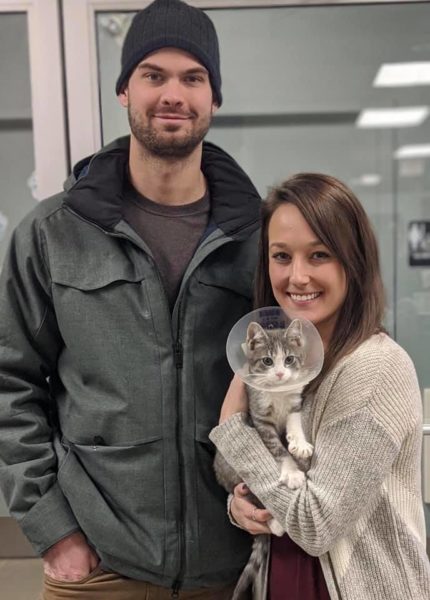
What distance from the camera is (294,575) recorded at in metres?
1.14

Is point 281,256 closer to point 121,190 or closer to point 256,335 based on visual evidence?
point 256,335

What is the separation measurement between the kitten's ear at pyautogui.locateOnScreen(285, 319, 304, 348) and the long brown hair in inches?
3.7

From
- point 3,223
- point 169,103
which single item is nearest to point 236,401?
point 169,103

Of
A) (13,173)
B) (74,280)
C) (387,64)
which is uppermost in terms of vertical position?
(387,64)

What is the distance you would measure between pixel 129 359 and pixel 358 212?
67 centimetres

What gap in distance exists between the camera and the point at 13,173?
2.15 meters

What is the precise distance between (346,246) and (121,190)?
0.67m

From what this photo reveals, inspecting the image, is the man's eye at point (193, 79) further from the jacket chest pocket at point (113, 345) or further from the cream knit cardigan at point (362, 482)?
the cream knit cardigan at point (362, 482)

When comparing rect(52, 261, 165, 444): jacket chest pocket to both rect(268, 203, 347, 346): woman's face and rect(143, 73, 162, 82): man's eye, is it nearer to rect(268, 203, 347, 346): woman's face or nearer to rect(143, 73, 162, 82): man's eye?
rect(268, 203, 347, 346): woman's face

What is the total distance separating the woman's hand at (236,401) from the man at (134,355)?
0.42 ft

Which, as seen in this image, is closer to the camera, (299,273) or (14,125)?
(299,273)

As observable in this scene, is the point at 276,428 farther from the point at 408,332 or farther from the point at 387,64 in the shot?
the point at 387,64

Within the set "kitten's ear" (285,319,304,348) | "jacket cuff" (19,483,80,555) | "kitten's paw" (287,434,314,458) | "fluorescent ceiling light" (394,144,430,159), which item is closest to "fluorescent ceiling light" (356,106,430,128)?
"fluorescent ceiling light" (394,144,430,159)

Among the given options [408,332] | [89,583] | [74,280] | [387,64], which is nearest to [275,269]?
[74,280]
